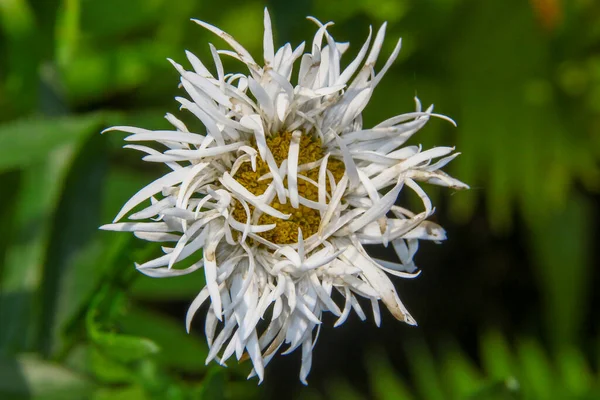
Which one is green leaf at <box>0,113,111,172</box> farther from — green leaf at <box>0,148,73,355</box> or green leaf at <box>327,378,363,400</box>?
green leaf at <box>327,378,363,400</box>

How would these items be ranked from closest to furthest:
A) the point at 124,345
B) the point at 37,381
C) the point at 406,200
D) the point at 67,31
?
the point at 124,345 → the point at 37,381 → the point at 67,31 → the point at 406,200

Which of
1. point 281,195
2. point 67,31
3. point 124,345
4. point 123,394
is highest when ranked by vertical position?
point 67,31

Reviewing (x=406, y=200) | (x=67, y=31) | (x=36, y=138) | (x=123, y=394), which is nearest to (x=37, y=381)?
(x=123, y=394)

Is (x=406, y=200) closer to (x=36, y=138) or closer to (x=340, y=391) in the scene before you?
(x=340, y=391)

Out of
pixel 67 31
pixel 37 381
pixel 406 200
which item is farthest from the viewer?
pixel 406 200

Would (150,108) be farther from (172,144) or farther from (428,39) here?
(172,144)

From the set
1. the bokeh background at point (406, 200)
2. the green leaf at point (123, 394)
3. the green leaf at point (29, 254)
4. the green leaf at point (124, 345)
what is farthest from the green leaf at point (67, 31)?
the green leaf at point (124, 345)

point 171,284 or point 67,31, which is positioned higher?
point 67,31
